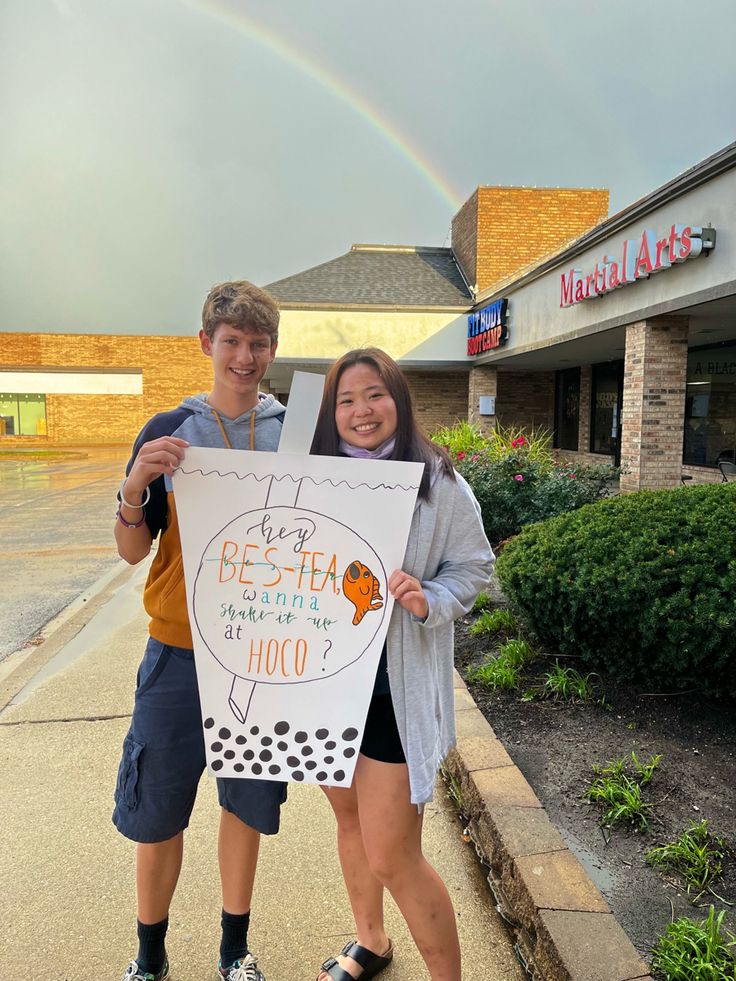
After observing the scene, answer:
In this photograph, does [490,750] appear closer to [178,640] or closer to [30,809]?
[178,640]

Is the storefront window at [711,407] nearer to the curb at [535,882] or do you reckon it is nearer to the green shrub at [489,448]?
the green shrub at [489,448]

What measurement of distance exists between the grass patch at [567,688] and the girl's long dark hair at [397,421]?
220cm

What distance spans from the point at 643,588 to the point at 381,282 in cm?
1850

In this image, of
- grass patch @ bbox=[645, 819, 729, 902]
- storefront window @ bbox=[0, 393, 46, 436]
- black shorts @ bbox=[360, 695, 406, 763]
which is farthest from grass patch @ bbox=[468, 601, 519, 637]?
storefront window @ bbox=[0, 393, 46, 436]

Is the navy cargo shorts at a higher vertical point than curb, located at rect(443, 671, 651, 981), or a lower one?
higher

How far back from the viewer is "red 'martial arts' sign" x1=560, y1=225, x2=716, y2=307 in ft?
28.0

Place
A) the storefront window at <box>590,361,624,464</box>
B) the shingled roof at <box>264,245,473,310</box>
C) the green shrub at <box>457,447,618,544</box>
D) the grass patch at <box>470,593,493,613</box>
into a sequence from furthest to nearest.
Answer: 1. the shingled roof at <box>264,245,473,310</box>
2. the storefront window at <box>590,361,624,464</box>
3. the green shrub at <box>457,447,618,544</box>
4. the grass patch at <box>470,593,493,613</box>

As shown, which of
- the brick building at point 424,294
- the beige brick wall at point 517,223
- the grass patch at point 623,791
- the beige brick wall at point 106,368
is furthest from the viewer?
the beige brick wall at point 106,368

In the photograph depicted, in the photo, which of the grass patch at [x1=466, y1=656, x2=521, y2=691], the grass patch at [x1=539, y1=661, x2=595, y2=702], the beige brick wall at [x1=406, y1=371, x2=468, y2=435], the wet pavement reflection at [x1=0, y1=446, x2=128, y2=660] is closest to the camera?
the grass patch at [x1=539, y1=661, x2=595, y2=702]

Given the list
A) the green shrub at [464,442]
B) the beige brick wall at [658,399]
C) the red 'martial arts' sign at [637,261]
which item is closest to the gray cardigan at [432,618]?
the green shrub at [464,442]

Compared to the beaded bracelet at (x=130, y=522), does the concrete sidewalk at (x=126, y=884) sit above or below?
below

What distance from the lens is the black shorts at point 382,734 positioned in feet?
5.49

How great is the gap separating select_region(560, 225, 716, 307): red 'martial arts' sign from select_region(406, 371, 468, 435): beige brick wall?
8368 mm

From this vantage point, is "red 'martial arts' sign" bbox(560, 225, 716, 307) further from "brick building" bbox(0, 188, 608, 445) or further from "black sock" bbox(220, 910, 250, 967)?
"black sock" bbox(220, 910, 250, 967)
